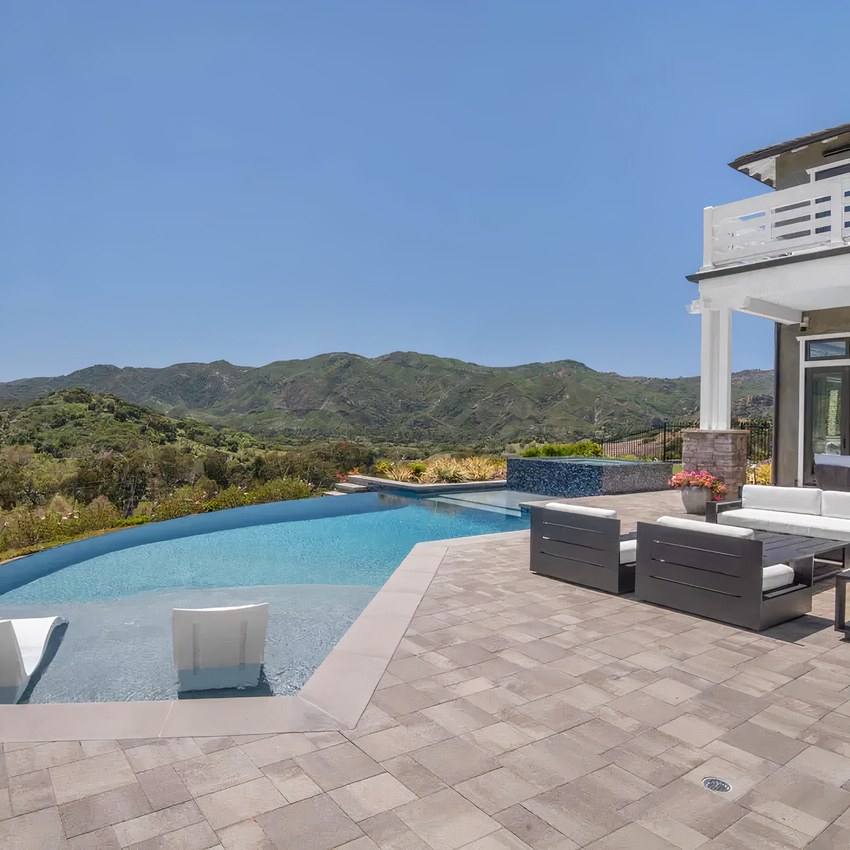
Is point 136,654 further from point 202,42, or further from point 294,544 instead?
point 202,42

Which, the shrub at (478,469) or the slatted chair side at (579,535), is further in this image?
the shrub at (478,469)

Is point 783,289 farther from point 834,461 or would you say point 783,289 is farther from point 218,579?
point 218,579

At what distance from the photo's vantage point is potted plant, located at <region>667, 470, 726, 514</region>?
9.12 meters

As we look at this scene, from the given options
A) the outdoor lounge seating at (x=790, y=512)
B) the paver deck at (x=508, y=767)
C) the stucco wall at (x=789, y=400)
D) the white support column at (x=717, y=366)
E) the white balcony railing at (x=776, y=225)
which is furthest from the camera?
the stucco wall at (x=789, y=400)

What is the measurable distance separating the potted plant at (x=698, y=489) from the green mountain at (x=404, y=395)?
30.1m

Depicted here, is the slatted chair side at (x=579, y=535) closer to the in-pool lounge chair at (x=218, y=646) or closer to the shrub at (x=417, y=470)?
the in-pool lounge chair at (x=218, y=646)

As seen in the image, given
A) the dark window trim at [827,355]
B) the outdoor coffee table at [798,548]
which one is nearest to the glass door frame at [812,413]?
the dark window trim at [827,355]

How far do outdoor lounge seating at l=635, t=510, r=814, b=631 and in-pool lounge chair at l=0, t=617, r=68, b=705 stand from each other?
4.40 metres

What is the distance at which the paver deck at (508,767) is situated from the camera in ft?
6.89

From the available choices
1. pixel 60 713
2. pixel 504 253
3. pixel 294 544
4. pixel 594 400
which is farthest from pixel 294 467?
pixel 594 400

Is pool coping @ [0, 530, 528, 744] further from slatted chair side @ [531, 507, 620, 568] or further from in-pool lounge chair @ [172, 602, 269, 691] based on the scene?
slatted chair side @ [531, 507, 620, 568]

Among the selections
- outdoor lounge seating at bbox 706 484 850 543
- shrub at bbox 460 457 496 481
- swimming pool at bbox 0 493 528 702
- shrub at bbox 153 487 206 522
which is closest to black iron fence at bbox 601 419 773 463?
shrub at bbox 460 457 496 481

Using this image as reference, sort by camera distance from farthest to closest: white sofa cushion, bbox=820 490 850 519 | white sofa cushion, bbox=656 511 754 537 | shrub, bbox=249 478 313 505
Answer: shrub, bbox=249 478 313 505 → white sofa cushion, bbox=820 490 850 519 → white sofa cushion, bbox=656 511 754 537

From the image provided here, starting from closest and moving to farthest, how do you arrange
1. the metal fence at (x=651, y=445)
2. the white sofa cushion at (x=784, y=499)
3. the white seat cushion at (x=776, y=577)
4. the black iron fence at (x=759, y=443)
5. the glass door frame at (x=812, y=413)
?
the white seat cushion at (x=776, y=577) → the white sofa cushion at (x=784, y=499) → the glass door frame at (x=812, y=413) → the black iron fence at (x=759, y=443) → the metal fence at (x=651, y=445)
